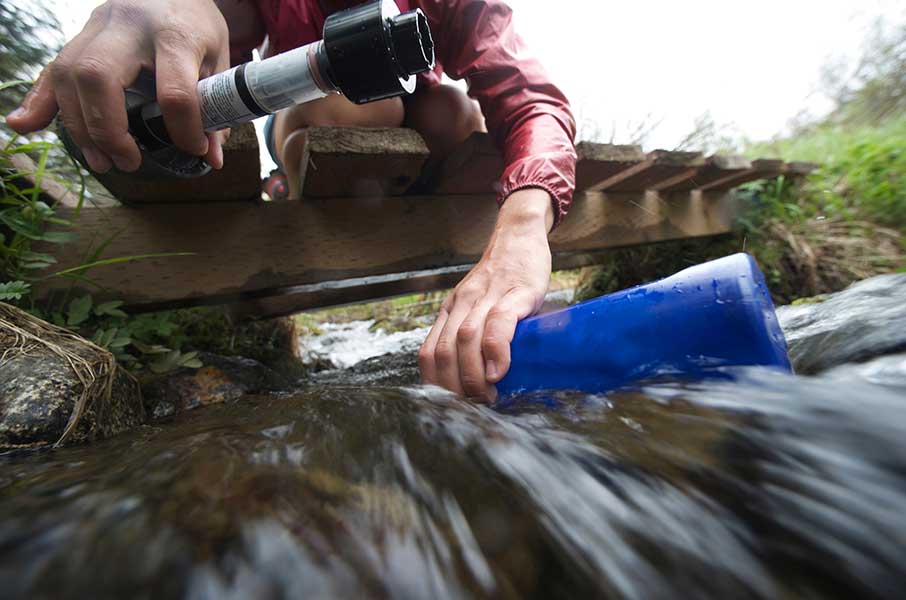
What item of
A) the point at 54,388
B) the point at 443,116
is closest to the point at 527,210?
the point at 443,116

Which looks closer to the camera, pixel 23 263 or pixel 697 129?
pixel 23 263

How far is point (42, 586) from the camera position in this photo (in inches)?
15.1

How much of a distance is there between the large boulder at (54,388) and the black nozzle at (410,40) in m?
1.06

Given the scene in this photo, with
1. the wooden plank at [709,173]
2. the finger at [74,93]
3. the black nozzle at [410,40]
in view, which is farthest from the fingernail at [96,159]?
the wooden plank at [709,173]

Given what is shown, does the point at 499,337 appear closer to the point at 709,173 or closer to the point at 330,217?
the point at 330,217

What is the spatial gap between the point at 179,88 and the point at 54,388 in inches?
28.7

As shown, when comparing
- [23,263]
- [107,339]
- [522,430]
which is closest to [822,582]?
[522,430]

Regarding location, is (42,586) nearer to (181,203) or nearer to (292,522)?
(292,522)

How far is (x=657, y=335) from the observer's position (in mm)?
815

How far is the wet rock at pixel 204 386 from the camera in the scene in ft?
4.70

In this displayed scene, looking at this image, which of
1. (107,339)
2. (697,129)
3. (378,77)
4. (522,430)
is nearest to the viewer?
(522,430)

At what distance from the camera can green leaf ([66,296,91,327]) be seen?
133cm

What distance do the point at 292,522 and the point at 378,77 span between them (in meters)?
0.89

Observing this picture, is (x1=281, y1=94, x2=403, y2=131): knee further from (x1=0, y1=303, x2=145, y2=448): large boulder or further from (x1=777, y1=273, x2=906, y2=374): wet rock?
(x1=777, y1=273, x2=906, y2=374): wet rock
